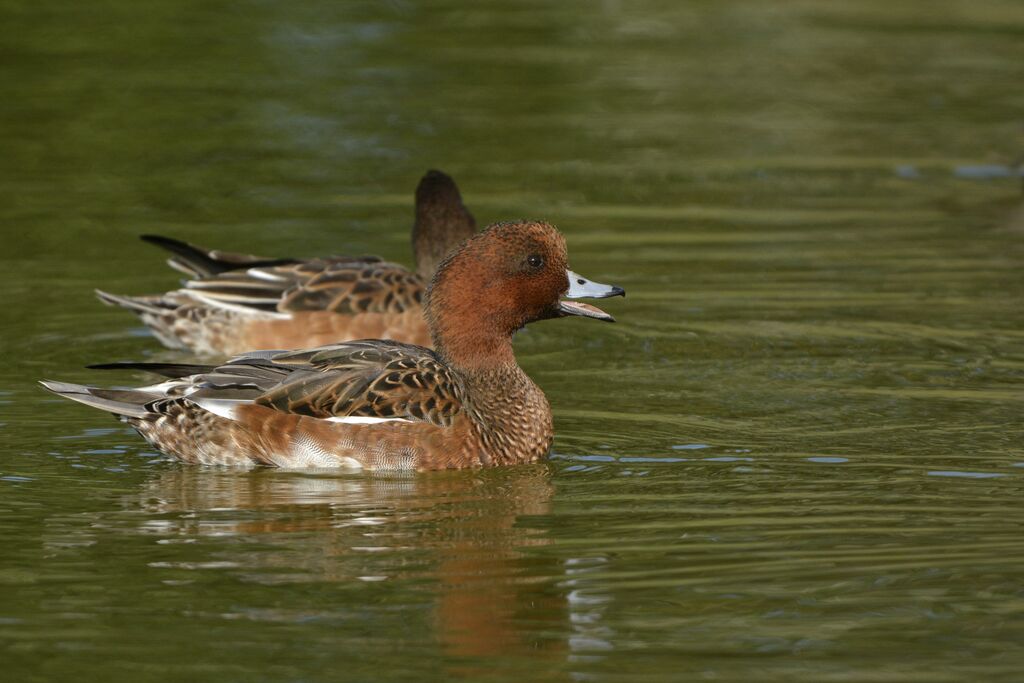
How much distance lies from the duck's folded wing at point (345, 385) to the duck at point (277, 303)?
2.20m

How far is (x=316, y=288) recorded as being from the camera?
10.7 meters

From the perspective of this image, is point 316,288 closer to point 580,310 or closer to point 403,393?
point 580,310

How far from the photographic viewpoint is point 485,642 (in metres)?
5.96

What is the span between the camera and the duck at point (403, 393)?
8094 millimetres

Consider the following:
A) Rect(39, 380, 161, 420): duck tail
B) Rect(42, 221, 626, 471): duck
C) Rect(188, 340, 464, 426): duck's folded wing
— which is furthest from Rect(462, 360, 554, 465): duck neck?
Rect(39, 380, 161, 420): duck tail

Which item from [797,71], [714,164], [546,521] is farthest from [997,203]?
[546,521]

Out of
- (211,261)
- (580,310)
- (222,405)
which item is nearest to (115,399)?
(222,405)

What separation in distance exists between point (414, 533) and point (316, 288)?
12.4ft

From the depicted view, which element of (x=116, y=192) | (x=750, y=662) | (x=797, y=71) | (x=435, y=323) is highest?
(x=797, y=71)

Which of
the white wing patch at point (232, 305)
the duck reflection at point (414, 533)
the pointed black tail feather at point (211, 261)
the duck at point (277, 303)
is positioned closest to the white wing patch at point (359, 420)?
the duck reflection at point (414, 533)

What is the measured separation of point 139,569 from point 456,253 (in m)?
2.47

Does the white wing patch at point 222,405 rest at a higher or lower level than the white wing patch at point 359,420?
higher

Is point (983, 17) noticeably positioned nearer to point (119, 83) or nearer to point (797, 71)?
point (797, 71)

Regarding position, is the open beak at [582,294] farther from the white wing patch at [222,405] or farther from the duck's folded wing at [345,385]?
the white wing patch at [222,405]
